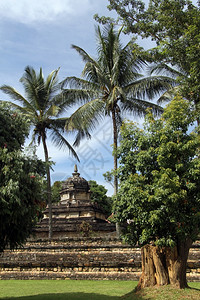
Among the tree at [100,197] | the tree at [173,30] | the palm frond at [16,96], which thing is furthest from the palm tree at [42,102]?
the tree at [100,197]

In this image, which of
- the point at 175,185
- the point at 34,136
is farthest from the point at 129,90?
the point at 175,185

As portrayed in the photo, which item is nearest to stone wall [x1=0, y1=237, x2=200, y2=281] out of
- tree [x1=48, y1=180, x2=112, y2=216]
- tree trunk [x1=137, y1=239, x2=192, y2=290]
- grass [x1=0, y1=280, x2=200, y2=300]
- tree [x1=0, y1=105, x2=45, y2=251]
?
grass [x1=0, y1=280, x2=200, y2=300]

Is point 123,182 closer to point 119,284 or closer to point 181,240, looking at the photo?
point 181,240

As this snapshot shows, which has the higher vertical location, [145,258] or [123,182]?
[123,182]

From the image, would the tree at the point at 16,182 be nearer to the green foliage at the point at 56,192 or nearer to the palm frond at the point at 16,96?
the palm frond at the point at 16,96

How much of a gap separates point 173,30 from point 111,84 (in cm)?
607

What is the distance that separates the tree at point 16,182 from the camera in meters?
7.85

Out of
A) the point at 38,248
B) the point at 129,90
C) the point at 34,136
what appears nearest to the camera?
the point at 38,248

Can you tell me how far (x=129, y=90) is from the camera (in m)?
19.6

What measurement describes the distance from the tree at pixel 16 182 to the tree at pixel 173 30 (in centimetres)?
739

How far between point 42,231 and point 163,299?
1809 centimetres

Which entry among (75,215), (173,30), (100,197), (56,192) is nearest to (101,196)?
(100,197)

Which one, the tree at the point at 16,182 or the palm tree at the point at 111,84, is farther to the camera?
the palm tree at the point at 111,84

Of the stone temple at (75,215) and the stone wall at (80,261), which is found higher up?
the stone temple at (75,215)
